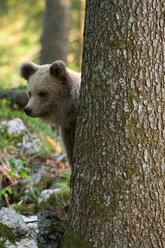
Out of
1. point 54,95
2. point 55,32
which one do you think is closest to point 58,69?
point 54,95

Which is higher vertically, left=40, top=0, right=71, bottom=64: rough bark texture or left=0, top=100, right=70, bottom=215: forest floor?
left=40, top=0, right=71, bottom=64: rough bark texture

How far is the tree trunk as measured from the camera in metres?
2.80

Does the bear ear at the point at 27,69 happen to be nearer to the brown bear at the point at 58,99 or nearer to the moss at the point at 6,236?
the brown bear at the point at 58,99

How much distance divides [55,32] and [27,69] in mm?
5081

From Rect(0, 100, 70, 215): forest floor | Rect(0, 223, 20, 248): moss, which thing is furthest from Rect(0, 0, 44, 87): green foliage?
Rect(0, 223, 20, 248): moss

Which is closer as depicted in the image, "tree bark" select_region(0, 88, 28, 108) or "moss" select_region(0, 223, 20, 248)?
"moss" select_region(0, 223, 20, 248)

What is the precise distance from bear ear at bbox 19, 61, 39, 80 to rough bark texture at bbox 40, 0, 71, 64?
4682 mm

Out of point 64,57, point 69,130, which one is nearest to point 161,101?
point 69,130

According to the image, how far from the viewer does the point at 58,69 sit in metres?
4.29

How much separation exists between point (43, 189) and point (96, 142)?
3029 mm

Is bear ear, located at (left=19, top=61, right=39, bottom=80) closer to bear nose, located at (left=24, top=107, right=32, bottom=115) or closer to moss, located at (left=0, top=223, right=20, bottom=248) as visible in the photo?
bear nose, located at (left=24, top=107, right=32, bottom=115)

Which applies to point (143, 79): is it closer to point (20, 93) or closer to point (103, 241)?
point (103, 241)

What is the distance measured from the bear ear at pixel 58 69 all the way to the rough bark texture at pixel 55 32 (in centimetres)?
511

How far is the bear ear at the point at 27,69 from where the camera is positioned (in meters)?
4.65
